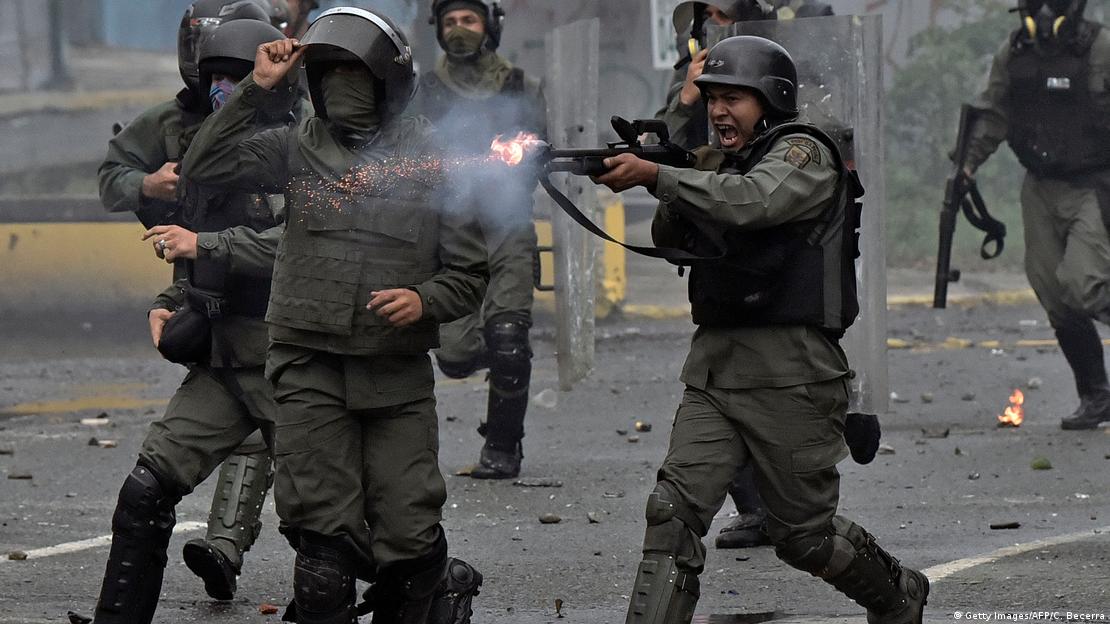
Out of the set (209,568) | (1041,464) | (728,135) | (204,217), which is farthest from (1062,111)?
(209,568)

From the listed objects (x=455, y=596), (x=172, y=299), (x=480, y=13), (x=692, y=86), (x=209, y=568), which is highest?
(x=480, y=13)

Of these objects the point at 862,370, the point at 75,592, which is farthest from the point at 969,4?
the point at 75,592

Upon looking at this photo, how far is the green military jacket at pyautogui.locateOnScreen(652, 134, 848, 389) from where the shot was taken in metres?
4.62

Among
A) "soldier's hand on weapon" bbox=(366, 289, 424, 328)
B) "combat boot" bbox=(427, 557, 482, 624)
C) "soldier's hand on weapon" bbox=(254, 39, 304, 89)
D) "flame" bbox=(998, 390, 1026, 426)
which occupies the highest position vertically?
"soldier's hand on weapon" bbox=(254, 39, 304, 89)

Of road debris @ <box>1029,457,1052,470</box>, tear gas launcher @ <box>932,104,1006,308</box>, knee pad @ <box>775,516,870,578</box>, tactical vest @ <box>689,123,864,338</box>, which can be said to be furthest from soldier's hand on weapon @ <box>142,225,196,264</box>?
tear gas launcher @ <box>932,104,1006,308</box>

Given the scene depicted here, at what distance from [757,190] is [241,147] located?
4.48 ft

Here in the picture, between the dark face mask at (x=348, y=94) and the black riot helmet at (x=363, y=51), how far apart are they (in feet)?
0.08

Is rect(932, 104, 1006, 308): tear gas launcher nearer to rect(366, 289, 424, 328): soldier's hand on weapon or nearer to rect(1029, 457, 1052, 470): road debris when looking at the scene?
rect(1029, 457, 1052, 470): road debris

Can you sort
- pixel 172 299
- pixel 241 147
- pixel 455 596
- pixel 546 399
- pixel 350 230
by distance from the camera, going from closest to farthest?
1. pixel 350 230
2. pixel 241 147
3. pixel 455 596
4. pixel 172 299
5. pixel 546 399

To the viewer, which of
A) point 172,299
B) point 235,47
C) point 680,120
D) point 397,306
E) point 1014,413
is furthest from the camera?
point 1014,413

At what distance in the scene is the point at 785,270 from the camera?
4793mm

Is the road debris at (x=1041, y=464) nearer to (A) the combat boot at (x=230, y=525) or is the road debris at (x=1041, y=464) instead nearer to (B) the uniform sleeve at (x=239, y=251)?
(A) the combat boot at (x=230, y=525)

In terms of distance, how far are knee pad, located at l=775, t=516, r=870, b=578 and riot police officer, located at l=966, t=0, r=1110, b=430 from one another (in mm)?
4542

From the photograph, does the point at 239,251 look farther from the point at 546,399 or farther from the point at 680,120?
the point at 546,399
